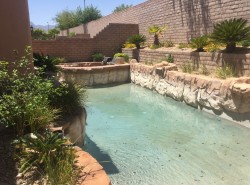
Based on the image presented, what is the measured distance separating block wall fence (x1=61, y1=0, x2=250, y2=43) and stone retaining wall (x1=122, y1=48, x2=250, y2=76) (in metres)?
1.81

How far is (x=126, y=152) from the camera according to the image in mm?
5609

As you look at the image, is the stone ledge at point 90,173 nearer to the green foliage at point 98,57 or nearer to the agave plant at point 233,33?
the agave plant at point 233,33

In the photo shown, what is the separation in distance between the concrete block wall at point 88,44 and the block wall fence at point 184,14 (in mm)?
1353

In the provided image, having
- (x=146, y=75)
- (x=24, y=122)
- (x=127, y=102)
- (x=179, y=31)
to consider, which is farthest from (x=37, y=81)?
(x=179, y=31)

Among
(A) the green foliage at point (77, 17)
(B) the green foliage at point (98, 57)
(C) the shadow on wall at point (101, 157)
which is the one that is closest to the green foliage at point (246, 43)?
(C) the shadow on wall at point (101, 157)

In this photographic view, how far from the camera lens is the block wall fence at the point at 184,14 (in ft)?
36.5

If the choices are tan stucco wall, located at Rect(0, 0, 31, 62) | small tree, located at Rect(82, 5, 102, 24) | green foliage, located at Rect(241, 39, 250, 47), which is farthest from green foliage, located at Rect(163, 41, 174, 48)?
small tree, located at Rect(82, 5, 102, 24)

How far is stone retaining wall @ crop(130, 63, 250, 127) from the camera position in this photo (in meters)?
6.80

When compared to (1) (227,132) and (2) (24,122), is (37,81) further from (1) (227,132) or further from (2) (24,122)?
(1) (227,132)

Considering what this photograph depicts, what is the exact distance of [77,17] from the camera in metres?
33.6

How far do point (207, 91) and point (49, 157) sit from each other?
19.4 feet

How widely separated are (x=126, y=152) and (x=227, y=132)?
8.14 ft

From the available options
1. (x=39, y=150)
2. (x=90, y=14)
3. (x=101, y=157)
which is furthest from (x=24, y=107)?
(x=90, y=14)

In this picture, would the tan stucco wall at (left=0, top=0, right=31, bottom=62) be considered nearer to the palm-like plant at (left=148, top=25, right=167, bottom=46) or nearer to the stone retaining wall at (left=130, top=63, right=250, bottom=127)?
the stone retaining wall at (left=130, top=63, right=250, bottom=127)
